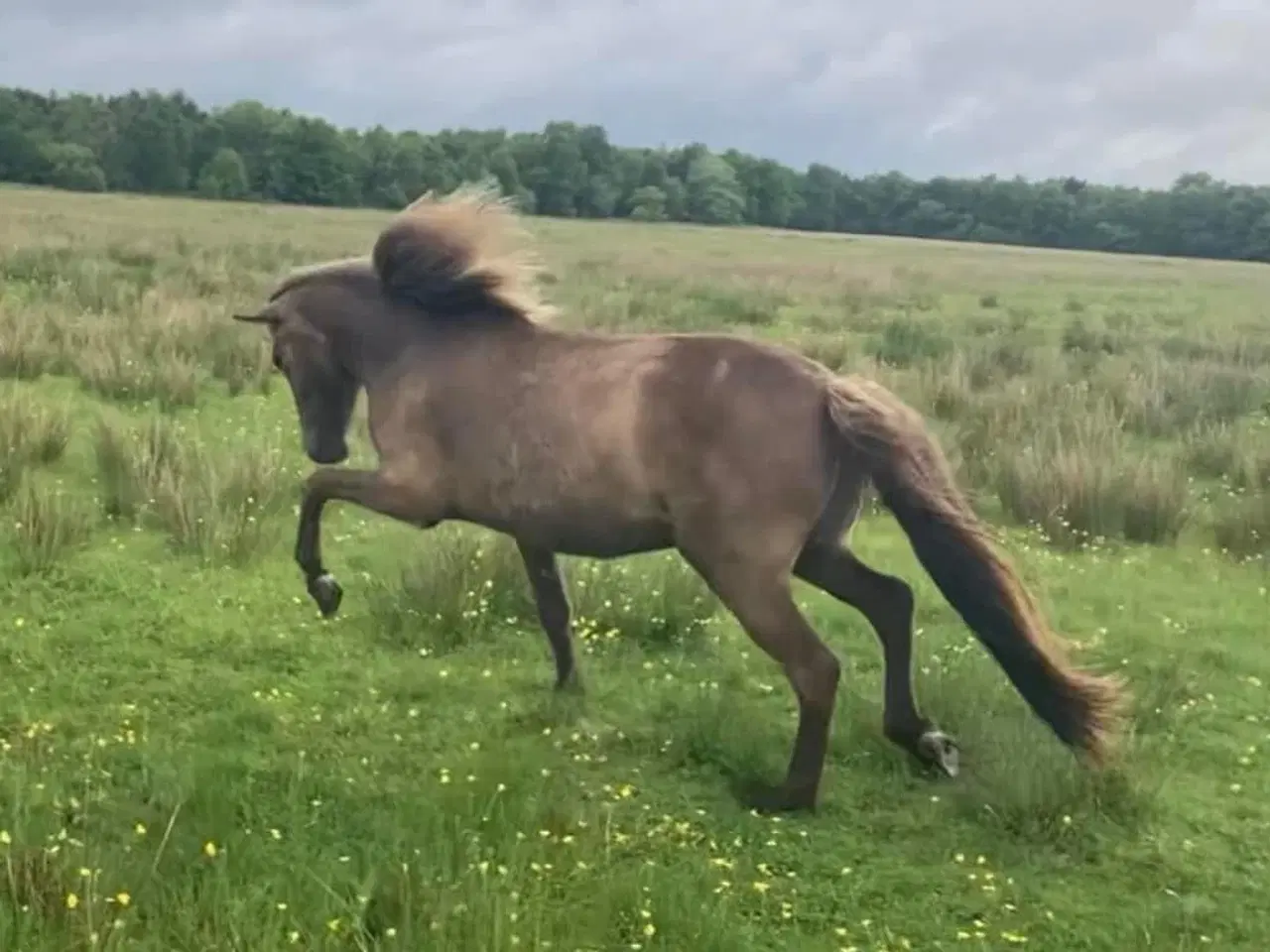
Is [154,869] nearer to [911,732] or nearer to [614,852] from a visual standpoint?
[614,852]

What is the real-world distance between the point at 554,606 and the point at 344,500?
1.02m

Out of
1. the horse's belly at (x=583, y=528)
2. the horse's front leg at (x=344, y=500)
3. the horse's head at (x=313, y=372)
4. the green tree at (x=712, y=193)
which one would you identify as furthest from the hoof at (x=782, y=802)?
the green tree at (x=712, y=193)

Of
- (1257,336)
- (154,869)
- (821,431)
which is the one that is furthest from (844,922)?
(1257,336)

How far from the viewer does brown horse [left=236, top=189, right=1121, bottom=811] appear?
4.96 m

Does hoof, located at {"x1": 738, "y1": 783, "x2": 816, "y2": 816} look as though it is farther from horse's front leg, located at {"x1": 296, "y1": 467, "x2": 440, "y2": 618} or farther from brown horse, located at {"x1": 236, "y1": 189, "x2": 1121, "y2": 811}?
horse's front leg, located at {"x1": 296, "y1": 467, "x2": 440, "y2": 618}

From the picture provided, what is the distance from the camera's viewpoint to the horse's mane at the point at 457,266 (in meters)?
5.65

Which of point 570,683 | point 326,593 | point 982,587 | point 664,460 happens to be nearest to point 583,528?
point 664,460

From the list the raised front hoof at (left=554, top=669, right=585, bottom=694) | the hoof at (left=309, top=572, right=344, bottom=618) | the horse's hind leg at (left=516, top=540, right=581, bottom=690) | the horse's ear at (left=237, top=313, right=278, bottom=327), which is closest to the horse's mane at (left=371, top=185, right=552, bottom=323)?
the horse's ear at (left=237, top=313, right=278, bottom=327)

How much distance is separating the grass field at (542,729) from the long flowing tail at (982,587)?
23 cm

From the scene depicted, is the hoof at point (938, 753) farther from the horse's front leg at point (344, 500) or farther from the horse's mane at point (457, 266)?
the horse's mane at point (457, 266)

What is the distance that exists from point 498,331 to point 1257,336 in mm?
20334

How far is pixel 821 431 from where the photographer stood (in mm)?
4984

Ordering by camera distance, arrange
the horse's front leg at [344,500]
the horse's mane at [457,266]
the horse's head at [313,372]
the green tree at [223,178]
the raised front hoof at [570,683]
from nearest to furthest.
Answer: the horse's front leg at [344,500] < the horse's mane at [457,266] < the horse's head at [313,372] < the raised front hoof at [570,683] < the green tree at [223,178]

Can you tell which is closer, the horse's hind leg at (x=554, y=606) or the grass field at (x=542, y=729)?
the grass field at (x=542, y=729)
